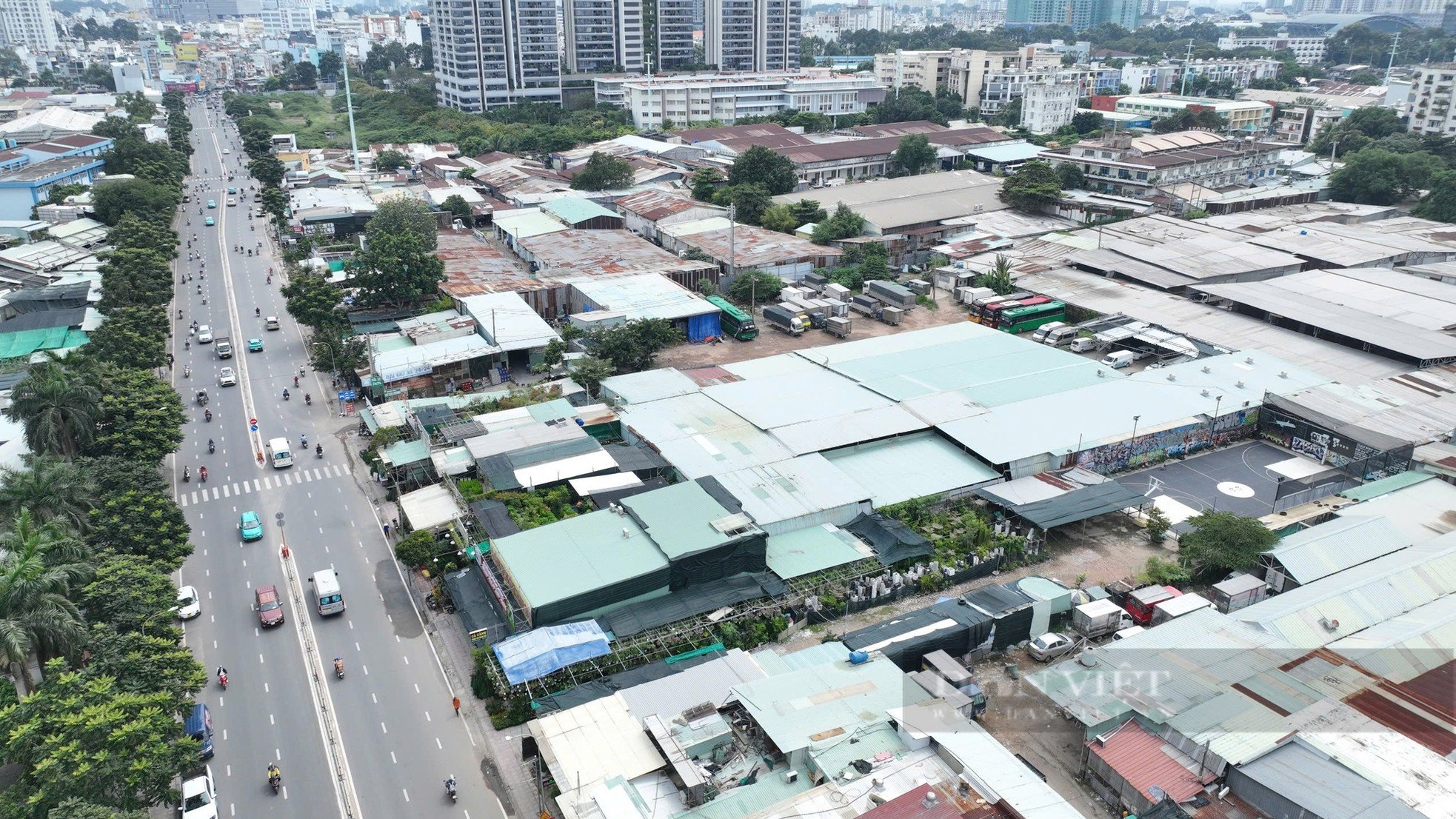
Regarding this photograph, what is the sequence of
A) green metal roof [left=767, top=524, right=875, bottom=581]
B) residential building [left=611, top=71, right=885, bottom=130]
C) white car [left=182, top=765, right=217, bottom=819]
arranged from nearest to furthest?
white car [left=182, top=765, right=217, bottom=819] → green metal roof [left=767, top=524, right=875, bottom=581] → residential building [left=611, top=71, right=885, bottom=130]

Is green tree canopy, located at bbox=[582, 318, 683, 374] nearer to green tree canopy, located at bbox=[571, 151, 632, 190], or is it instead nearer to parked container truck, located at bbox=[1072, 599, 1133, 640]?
parked container truck, located at bbox=[1072, 599, 1133, 640]

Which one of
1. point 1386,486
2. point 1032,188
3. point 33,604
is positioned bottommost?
point 1386,486

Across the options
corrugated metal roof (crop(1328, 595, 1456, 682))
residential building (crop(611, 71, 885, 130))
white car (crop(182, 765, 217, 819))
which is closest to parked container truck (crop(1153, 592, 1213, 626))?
corrugated metal roof (crop(1328, 595, 1456, 682))

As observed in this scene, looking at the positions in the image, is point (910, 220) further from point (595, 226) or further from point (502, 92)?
point (502, 92)

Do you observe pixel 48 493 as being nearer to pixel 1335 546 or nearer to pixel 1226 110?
pixel 1335 546

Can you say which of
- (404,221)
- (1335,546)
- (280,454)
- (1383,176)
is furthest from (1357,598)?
(1383,176)

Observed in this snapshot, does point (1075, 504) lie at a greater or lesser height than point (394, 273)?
lesser
